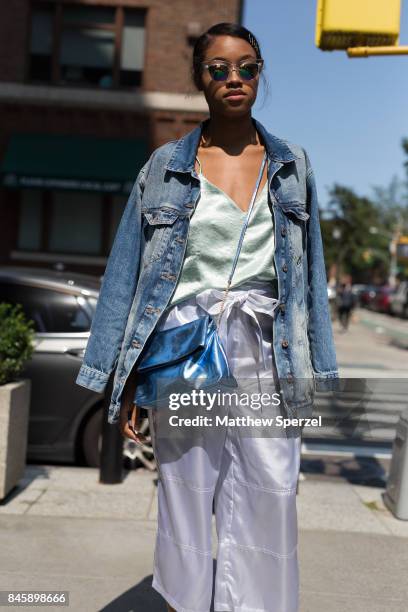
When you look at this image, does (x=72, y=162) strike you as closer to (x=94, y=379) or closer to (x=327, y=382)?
(x=94, y=379)

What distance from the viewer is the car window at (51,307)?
6238 mm

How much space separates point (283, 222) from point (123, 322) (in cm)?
63

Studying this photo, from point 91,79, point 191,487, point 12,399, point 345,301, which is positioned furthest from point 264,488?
point 345,301

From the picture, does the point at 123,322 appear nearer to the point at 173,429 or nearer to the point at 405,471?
the point at 173,429

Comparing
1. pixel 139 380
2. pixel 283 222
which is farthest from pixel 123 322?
pixel 283 222

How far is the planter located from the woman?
2313 millimetres

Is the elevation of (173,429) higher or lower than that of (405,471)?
higher

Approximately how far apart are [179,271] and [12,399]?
263cm

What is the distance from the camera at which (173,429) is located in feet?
8.59

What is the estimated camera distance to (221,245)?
2.58m

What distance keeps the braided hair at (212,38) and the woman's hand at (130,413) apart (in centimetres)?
107

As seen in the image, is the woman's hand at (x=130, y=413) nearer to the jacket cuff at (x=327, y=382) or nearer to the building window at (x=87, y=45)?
the jacket cuff at (x=327, y=382)

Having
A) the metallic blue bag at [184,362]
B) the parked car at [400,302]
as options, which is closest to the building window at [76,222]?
the metallic blue bag at [184,362]

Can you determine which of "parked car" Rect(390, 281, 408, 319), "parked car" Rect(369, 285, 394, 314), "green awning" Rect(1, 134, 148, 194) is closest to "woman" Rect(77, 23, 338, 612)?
"green awning" Rect(1, 134, 148, 194)
